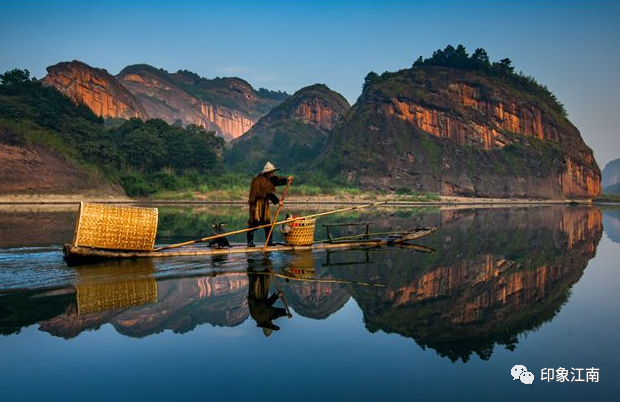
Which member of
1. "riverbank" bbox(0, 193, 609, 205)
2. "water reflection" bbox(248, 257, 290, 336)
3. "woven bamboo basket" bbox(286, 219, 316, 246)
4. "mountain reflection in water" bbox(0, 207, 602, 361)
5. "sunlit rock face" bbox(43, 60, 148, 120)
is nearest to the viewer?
"mountain reflection in water" bbox(0, 207, 602, 361)

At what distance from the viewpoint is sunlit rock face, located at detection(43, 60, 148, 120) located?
121438 mm

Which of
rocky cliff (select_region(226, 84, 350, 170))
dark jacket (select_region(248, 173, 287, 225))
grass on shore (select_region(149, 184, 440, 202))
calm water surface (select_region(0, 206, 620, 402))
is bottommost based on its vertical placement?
calm water surface (select_region(0, 206, 620, 402))

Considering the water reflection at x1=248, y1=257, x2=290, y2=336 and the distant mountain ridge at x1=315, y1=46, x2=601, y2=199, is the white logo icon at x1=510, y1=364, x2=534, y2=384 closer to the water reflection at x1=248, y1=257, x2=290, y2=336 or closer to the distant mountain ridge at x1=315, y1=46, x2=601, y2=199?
the water reflection at x1=248, y1=257, x2=290, y2=336

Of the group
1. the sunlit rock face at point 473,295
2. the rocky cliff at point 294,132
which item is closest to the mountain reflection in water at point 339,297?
the sunlit rock face at point 473,295

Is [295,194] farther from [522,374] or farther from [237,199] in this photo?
[522,374]

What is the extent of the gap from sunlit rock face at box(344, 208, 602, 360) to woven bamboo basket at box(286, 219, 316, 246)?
3272mm

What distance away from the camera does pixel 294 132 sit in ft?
398

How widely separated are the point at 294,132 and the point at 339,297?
11268 cm

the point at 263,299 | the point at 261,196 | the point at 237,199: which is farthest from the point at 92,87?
the point at 263,299

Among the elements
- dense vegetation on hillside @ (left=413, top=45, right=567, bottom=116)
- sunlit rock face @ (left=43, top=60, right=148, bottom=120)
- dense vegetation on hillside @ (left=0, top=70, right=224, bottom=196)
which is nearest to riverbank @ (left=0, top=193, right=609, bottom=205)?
dense vegetation on hillside @ (left=0, top=70, right=224, bottom=196)

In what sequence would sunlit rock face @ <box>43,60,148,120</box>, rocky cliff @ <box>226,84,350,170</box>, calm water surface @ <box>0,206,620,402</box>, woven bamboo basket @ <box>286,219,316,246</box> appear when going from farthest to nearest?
sunlit rock face @ <box>43,60,148,120</box> → rocky cliff @ <box>226,84,350,170</box> → woven bamboo basket @ <box>286,219,316,246</box> → calm water surface @ <box>0,206,620,402</box>

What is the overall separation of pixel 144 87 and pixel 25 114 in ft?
477

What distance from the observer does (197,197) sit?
58.3 metres

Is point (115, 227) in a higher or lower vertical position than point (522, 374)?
higher
